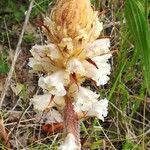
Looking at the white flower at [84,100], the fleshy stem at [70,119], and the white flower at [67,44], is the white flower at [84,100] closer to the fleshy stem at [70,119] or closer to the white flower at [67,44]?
the fleshy stem at [70,119]

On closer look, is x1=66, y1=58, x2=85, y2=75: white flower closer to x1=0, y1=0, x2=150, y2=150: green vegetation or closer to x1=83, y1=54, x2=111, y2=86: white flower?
x1=83, y1=54, x2=111, y2=86: white flower

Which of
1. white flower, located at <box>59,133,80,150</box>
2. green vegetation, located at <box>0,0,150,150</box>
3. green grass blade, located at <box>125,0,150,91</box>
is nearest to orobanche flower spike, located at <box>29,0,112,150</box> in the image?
white flower, located at <box>59,133,80,150</box>

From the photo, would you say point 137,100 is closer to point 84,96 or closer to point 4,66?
point 4,66

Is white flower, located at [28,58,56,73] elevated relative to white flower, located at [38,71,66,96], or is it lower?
elevated

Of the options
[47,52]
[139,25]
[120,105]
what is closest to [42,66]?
[47,52]

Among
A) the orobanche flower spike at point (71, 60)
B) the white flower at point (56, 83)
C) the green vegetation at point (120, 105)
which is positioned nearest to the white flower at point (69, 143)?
the orobanche flower spike at point (71, 60)

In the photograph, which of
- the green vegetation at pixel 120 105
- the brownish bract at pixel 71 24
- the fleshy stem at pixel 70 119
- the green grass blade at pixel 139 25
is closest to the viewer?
the brownish bract at pixel 71 24

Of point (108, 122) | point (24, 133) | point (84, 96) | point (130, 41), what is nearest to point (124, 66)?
point (130, 41)
